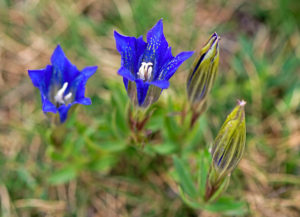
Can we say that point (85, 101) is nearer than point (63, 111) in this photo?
Yes

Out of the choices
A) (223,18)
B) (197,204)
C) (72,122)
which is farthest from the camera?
(223,18)

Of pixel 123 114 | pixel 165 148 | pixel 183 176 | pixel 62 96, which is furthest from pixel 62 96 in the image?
pixel 183 176

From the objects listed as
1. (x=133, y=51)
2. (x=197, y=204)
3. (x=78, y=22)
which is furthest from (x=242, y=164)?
(x=78, y=22)

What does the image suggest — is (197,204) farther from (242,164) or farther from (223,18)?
(223,18)

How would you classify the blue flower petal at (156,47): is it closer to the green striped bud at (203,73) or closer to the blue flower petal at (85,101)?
the green striped bud at (203,73)

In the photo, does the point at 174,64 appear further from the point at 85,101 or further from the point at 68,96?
the point at 68,96
